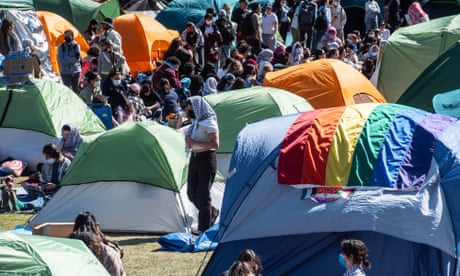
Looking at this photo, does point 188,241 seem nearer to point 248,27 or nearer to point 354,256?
point 354,256

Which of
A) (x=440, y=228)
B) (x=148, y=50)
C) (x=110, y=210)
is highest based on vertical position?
(x=440, y=228)

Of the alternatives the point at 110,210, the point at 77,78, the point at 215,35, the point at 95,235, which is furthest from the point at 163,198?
the point at 215,35

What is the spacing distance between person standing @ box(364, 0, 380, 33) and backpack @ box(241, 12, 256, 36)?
4741 mm

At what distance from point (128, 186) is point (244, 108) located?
3168 mm

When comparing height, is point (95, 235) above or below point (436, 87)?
above

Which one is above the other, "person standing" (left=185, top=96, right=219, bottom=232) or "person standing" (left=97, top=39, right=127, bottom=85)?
"person standing" (left=185, top=96, right=219, bottom=232)

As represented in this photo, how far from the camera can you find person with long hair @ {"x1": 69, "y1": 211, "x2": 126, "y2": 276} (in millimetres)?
10484

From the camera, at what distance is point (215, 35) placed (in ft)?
84.5

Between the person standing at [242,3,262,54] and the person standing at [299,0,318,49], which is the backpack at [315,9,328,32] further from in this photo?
the person standing at [242,3,262,54]

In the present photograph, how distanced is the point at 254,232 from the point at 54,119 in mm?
7280

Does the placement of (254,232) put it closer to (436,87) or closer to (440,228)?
(440,228)

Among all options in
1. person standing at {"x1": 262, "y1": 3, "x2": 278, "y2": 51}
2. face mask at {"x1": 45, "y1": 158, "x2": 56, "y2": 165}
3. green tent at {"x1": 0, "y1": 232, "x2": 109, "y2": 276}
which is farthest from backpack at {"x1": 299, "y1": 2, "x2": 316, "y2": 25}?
green tent at {"x1": 0, "y1": 232, "x2": 109, "y2": 276}

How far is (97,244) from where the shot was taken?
10508mm

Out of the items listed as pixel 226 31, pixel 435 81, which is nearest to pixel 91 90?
pixel 435 81
